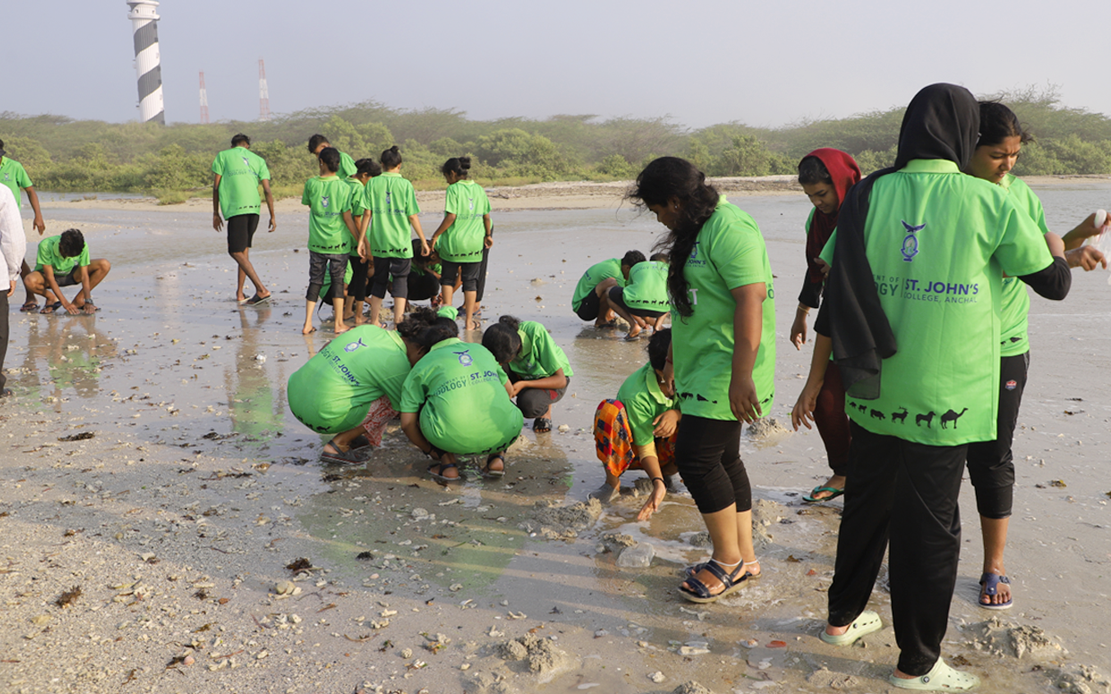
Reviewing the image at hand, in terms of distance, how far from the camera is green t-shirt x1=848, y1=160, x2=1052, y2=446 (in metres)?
2.30

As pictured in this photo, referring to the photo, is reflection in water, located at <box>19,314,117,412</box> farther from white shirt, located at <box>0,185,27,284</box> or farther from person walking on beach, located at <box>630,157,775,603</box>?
person walking on beach, located at <box>630,157,775,603</box>

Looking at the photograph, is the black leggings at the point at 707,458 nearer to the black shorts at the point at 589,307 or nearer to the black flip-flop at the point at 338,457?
the black flip-flop at the point at 338,457

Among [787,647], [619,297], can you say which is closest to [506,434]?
[787,647]

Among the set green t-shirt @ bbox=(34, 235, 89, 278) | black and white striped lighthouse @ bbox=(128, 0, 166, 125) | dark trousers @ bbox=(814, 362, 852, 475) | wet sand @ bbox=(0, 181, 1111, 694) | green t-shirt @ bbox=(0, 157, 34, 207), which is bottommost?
wet sand @ bbox=(0, 181, 1111, 694)

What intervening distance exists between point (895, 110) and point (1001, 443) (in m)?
65.2

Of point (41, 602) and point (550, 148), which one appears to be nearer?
point (41, 602)

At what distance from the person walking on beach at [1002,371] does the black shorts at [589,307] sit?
5097mm

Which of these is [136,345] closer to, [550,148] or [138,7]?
[550,148]

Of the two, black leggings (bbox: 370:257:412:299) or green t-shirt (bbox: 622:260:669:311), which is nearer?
green t-shirt (bbox: 622:260:669:311)

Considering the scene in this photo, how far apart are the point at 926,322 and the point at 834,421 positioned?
5.47 feet

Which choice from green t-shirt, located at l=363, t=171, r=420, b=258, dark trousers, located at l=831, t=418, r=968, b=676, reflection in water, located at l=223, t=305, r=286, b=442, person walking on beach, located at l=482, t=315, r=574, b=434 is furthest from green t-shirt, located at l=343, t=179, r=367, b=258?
dark trousers, located at l=831, t=418, r=968, b=676

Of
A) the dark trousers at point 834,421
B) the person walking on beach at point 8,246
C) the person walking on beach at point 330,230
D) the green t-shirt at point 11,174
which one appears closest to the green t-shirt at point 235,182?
the person walking on beach at point 330,230

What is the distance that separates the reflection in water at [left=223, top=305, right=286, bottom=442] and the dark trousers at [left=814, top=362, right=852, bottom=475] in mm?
3255

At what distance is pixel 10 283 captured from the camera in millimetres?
5742
